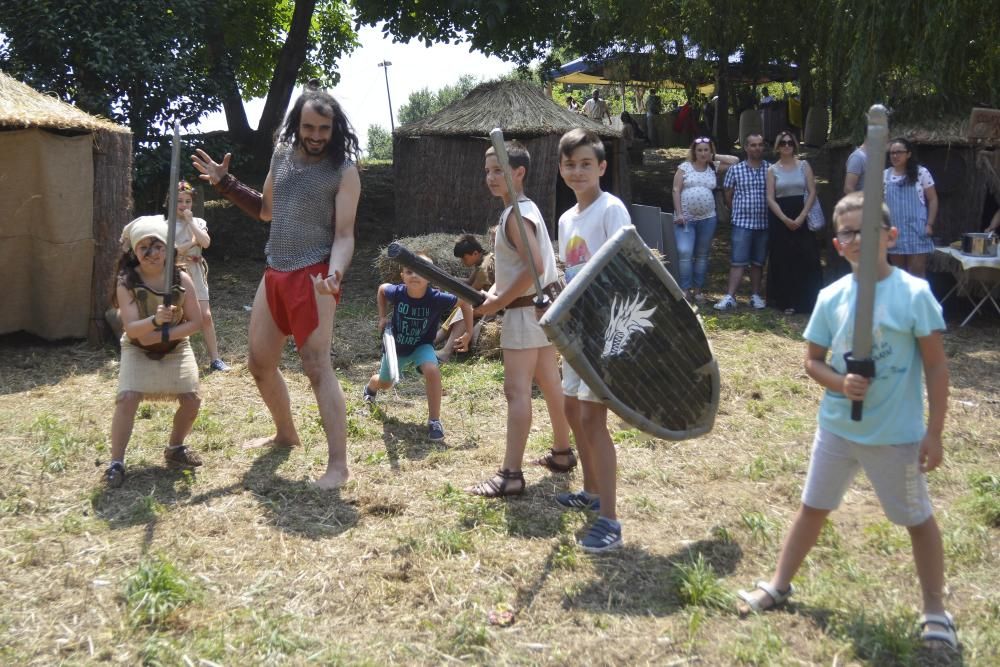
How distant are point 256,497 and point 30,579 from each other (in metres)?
1.17

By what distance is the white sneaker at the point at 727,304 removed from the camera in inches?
405

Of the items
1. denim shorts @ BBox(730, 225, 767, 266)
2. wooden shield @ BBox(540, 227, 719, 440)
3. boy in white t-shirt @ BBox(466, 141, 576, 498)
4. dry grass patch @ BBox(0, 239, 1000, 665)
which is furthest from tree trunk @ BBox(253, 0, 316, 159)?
wooden shield @ BBox(540, 227, 719, 440)

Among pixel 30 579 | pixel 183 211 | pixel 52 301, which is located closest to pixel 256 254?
pixel 52 301

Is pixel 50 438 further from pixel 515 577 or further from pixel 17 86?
pixel 17 86

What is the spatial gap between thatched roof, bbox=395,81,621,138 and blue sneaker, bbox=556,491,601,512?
7.65 m

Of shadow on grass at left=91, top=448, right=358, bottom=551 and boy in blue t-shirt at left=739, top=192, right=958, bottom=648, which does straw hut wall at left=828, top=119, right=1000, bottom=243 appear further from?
shadow on grass at left=91, top=448, right=358, bottom=551

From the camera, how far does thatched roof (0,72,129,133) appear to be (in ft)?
26.1

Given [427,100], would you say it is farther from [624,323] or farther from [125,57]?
[624,323]

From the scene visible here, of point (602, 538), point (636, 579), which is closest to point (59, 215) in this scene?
point (602, 538)

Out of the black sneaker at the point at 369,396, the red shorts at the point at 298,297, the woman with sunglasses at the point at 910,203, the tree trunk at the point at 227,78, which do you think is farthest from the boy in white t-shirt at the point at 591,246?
the tree trunk at the point at 227,78

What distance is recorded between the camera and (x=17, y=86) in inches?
336

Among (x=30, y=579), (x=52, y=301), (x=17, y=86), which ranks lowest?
(x=30, y=579)

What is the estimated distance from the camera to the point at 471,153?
12117 mm

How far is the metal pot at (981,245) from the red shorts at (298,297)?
6.74 metres
